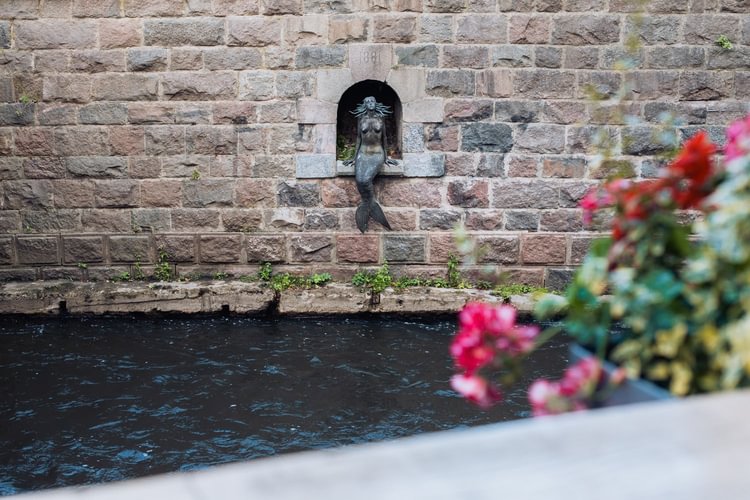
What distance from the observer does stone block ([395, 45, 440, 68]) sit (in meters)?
6.74

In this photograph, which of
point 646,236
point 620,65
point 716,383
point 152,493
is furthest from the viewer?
point 620,65

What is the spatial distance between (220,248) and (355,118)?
1.80m

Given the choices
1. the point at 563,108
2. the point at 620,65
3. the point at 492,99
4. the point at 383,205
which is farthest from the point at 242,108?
the point at 620,65

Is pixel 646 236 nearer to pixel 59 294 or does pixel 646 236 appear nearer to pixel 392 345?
pixel 392 345

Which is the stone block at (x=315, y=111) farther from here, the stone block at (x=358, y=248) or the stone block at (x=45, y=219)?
the stone block at (x=45, y=219)

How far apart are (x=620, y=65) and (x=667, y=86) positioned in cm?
549

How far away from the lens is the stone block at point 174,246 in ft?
22.9

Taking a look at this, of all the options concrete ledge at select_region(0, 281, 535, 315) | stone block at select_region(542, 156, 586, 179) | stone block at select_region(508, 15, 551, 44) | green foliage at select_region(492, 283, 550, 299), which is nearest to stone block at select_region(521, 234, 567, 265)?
green foliage at select_region(492, 283, 550, 299)

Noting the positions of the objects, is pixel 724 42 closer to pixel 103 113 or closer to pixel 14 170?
pixel 103 113

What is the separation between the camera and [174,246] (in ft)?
22.9

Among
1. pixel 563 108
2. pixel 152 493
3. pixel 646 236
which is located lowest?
pixel 152 493

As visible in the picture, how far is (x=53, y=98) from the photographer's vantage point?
6.80 metres

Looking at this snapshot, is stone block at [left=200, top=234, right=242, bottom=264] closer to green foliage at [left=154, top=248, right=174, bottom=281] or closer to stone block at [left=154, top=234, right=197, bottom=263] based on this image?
stone block at [left=154, top=234, right=197, bottom=263]

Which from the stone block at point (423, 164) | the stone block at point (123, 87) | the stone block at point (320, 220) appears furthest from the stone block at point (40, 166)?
the stone block at point (423, 164)
